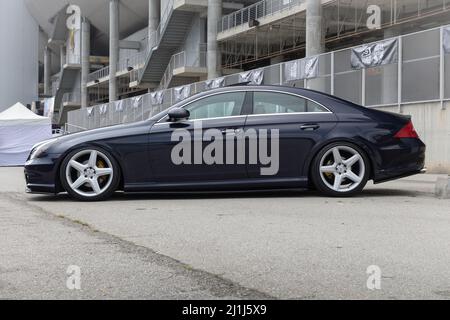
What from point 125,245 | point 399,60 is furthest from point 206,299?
point 399,60

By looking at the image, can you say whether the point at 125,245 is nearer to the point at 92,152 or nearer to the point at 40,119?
the point at 92,152

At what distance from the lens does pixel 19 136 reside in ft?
65.2

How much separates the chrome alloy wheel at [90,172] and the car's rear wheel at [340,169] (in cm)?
260

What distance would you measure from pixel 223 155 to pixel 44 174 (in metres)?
2.26

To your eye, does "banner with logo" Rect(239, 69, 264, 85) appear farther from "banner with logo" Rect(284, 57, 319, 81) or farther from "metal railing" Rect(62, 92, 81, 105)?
"metal railing" Rect(62, 92, 81, 105)

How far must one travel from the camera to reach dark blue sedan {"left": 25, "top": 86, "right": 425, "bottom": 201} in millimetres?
7430

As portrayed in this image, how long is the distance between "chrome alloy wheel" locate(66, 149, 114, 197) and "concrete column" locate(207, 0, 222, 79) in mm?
26598

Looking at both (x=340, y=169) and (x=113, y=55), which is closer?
(x=340, y=169)

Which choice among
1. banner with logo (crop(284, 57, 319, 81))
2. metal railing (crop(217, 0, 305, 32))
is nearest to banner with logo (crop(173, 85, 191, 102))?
metal railing (crop(217, 0, 305, 32))

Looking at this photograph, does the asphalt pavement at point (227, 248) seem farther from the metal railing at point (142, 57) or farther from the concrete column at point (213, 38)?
the metal railing at point (142, 57)

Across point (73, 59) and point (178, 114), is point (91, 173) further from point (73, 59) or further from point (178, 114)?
point (73, 59)

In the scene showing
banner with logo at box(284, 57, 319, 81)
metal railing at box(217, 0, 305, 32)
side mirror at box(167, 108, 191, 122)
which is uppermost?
metal railing at box(217, 0, 305, 32)

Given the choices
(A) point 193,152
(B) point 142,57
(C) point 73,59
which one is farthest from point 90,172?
(C) point 73,59

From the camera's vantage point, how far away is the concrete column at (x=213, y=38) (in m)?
33.0
